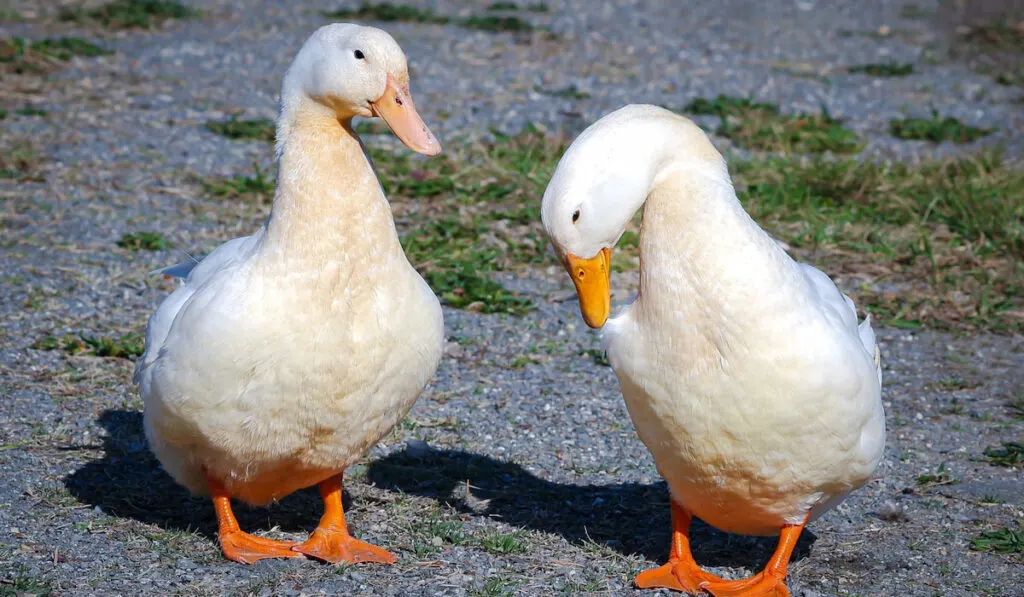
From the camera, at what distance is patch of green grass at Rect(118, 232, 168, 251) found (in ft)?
21.3

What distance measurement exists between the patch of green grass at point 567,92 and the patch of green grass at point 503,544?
6434 millimetres

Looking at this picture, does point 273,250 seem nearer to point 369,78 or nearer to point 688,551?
point 369,78

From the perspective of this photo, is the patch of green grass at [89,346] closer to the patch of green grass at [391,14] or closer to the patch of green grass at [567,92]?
the patch of green grass at [567,92]

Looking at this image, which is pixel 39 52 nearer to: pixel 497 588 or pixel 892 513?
pixel 497 588

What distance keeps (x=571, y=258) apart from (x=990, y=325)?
3721 mm

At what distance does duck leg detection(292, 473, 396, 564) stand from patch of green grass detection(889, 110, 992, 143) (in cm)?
670

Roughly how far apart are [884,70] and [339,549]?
9027 millimetres

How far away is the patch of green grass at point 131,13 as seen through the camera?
11.4 meters

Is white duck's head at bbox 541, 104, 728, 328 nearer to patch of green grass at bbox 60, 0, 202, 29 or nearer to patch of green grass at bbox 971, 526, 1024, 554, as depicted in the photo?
patch of green grass at bbox 971, 526, 1024, 554

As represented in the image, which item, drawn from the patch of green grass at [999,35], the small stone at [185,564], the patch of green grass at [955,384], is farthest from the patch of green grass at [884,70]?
the small stone at [185,564]

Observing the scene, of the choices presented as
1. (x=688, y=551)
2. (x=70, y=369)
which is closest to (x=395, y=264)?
(x=688, y=551)

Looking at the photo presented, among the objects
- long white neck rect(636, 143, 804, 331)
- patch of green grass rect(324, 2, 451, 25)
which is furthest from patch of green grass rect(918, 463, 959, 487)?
patch of green grass rect(324, 2, 451, 25)

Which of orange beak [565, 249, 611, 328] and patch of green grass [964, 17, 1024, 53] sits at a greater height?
orange beak [565, 249, 611, 328]

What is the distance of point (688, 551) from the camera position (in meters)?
3.78
